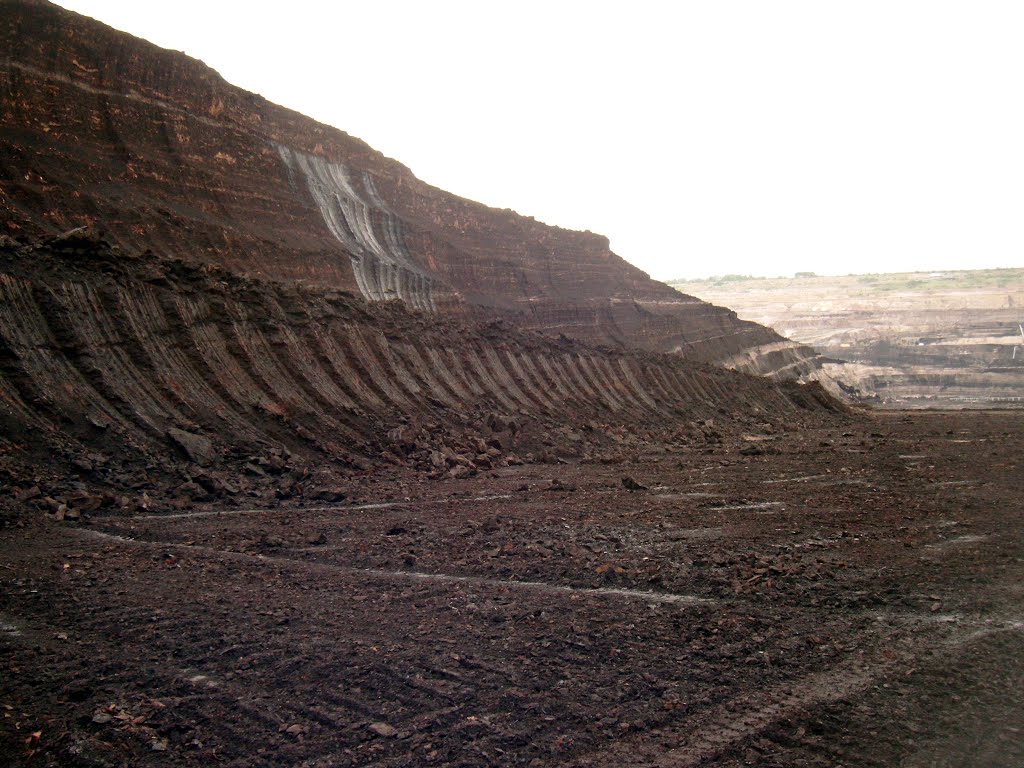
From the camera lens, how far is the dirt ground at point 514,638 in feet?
12.7

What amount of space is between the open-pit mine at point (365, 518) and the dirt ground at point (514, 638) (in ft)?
0.10

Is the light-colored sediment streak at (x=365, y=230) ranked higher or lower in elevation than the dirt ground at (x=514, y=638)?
higher

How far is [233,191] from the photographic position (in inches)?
794

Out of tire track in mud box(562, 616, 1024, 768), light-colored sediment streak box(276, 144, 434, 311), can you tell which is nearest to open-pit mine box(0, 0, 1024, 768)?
tire track in mud box(562, 616, 1024, 768)

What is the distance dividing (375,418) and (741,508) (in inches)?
303

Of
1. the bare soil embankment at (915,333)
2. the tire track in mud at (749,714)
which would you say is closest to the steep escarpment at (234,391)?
the tire track in mud at (749,714)

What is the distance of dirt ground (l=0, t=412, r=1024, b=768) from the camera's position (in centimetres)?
387

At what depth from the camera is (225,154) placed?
67.4 ft

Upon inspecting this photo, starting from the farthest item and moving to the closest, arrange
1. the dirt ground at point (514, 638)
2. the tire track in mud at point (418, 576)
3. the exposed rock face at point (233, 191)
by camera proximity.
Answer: the exposed rock face at point (233, 191) < the tire track in mud at point (418, 576) < the dirt ground at point (514, 638)

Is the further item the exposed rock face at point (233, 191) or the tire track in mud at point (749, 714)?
the exposed rock face at point (233, 191)

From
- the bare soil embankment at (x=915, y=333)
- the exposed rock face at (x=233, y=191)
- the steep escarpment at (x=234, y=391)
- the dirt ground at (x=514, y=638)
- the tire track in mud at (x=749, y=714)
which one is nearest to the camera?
the tire track in mud at (x=749, y=714)

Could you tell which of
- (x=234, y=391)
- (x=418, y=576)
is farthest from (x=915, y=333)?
(x=418, y=576)

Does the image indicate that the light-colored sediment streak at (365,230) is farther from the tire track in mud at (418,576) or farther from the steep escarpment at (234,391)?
the tire track in mud at (418,576)

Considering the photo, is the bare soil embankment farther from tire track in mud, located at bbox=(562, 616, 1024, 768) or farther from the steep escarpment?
tire track in mud, located at bbox=(562, 616, 1024, 768)
